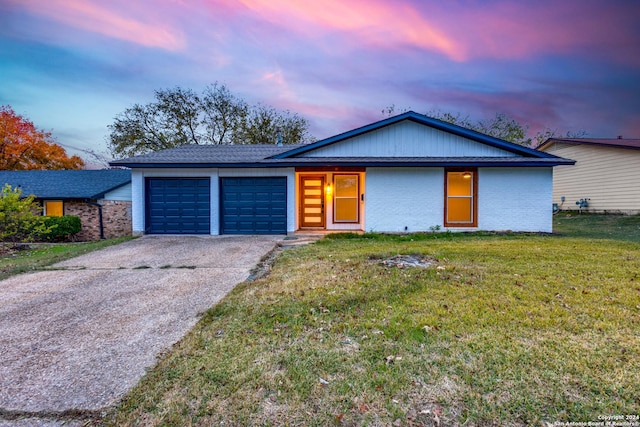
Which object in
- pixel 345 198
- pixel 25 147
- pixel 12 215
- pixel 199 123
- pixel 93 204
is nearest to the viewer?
pixel 12 215

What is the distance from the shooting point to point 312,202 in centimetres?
1234

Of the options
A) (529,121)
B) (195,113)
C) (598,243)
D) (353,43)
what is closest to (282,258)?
(598,243)

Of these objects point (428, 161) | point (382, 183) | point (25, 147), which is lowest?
point (382, 183)

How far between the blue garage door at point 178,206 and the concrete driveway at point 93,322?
A: 3.61 m

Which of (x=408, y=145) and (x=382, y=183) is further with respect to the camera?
(x=408, y=145)

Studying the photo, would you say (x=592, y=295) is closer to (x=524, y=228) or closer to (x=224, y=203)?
(x=524, y=228)

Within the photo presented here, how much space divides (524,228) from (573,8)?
29.0 ft

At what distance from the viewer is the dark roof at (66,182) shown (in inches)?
542

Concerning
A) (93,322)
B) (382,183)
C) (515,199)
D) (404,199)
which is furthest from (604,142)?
(93,322)

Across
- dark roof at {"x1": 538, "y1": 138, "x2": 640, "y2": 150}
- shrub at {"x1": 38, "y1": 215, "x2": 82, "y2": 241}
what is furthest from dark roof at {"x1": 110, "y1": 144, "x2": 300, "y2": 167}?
dark roof at {"x1": 538, "y1": 138, "x2": 640, "y2": 150}

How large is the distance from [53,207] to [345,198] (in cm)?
1401

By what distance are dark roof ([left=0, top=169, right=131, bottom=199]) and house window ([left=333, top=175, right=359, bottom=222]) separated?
10.5 metres

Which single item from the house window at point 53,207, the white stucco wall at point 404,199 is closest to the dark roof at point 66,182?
the house window at point 53,207

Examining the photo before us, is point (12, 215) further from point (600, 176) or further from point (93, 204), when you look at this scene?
point (600, 176)
